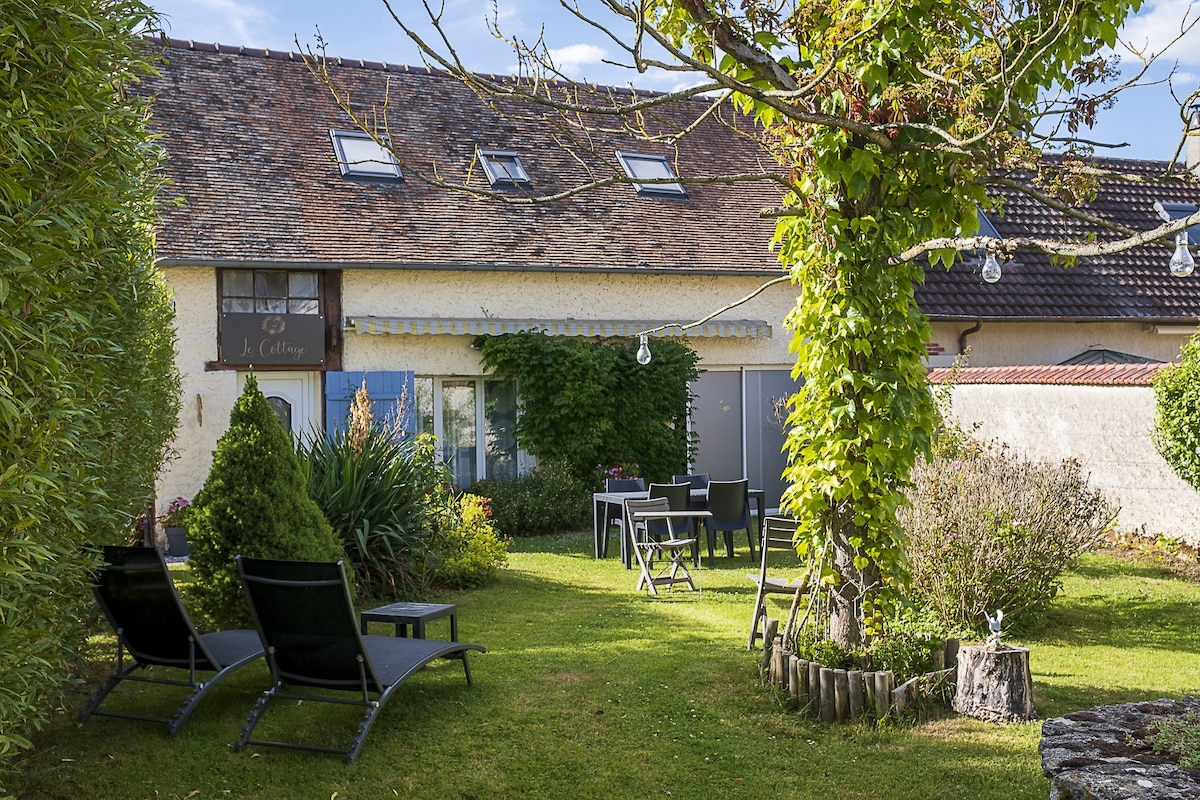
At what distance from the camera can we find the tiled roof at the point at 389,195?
48.6ft

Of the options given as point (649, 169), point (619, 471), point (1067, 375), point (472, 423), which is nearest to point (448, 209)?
point (472, 423)

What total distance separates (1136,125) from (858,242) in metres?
1.53

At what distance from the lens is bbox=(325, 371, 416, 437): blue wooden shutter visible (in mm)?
14586

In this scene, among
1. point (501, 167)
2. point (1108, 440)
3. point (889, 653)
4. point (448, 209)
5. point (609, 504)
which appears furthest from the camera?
point (501, 167)

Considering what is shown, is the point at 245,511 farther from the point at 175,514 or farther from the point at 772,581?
the point at 175,514

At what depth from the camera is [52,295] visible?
3.76 metres

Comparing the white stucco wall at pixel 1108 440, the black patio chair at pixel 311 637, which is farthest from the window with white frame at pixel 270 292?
the black patio chair at pixel 311 637

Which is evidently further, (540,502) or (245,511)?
(540,502)

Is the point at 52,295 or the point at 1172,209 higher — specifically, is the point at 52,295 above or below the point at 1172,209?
below

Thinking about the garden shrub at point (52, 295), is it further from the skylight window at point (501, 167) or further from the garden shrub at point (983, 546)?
the skylight window at point (501, 167)

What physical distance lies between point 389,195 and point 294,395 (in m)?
3.42

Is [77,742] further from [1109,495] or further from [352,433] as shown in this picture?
[1109,495]

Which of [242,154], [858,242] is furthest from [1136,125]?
[242,154]

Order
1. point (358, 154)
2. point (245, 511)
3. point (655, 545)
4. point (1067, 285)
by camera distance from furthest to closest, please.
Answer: point (1067, 285)
point (358, 154)
point (655, 545)
point (245, 511)
